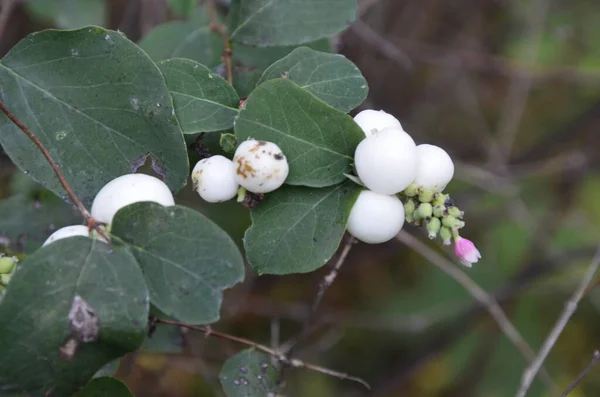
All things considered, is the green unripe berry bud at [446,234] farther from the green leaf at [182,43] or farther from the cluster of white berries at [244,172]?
the green leaf at [182,43]

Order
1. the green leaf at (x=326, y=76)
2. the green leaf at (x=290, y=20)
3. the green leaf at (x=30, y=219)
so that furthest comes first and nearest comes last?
the green leaf at (x=30, y=219) → the green leaf at (x=290, y=20) → the green leaf at (x=326, y=76)

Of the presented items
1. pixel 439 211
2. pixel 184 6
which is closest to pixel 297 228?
pixel 439 211

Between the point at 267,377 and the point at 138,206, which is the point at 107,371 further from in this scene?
the point at 138,206

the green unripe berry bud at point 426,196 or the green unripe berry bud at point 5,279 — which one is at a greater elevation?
the green unripe berry bud at point 426,196

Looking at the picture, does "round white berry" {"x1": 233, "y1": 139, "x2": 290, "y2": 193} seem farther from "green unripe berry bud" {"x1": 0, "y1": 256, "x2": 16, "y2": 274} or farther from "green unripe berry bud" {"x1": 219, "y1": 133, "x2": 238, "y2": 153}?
"green unripe berry bud" {"x1": 0, "y1": 256, "x2": 16, "y2": 274}

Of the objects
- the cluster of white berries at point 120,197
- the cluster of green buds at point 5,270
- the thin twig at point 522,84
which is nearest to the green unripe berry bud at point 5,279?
the cluster of green buds at point 5,270

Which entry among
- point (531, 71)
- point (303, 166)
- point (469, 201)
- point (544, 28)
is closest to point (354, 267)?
point (469, 201)

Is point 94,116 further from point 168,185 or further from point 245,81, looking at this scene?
point 245,81

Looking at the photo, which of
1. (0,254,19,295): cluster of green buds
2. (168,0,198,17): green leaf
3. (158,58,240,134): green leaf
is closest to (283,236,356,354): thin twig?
(158,58,240,134): green leaf
